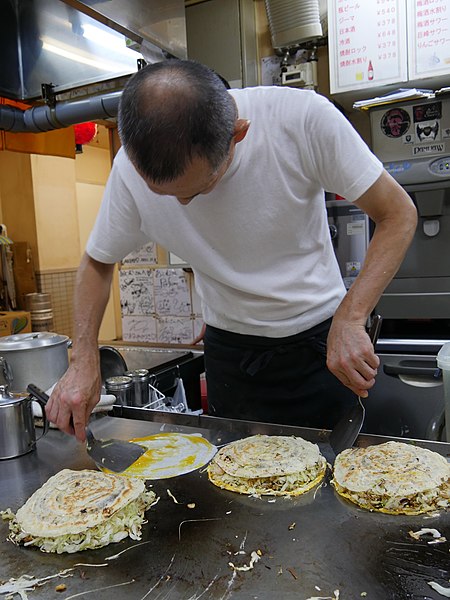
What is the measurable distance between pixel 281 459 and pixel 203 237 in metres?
0.65

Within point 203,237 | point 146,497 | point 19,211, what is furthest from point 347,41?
point 19,211

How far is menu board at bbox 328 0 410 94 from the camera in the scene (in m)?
2.70

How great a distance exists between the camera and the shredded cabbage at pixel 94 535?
3.29 ft

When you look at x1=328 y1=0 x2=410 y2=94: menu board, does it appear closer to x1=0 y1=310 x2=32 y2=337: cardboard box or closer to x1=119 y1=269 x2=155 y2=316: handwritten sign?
x1=119 y1=269 x2=155 y2=316: handwritten sign

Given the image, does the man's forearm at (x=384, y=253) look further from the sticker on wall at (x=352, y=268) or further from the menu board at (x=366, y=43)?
the menu board at (x=366, y=43)

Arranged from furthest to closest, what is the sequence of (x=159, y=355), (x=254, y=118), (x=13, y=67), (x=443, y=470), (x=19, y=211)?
(x=19, y=211), (x=159, y=355), (x=13, y=67), (x=254, y=118), (x=443, y=470)

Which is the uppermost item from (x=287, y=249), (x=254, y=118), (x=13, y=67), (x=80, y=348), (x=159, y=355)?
(x=13, y=67)

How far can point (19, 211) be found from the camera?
5.41 meters

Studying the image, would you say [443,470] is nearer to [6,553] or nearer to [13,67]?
[6,553]

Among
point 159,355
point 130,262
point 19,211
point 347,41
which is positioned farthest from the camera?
point 19,211

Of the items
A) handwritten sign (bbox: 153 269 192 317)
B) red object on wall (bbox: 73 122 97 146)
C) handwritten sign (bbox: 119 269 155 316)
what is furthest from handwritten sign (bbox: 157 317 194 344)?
red object on wall (bbox: 73 122 97 146)

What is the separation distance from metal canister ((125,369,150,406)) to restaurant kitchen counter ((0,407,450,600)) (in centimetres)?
68

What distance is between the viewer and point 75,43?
2.45 m

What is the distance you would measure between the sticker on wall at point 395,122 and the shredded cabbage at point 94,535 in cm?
229
